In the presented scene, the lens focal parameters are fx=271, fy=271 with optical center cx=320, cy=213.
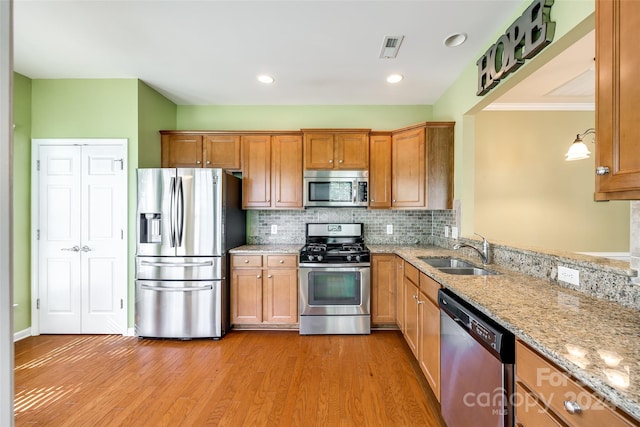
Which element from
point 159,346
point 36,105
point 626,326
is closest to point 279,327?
point 159,346

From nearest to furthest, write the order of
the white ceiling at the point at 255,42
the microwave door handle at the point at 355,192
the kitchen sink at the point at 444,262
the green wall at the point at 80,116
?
the white ceiling at the point at 255,42 → the kitchen sink at the point at 444,262 → the green wall at the point at 80,116 → the microwave door handle at the point at 355,192

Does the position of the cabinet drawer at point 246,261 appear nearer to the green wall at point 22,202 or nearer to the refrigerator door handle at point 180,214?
the refrigerator door handle at point 180,214

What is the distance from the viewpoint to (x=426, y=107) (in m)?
3.74

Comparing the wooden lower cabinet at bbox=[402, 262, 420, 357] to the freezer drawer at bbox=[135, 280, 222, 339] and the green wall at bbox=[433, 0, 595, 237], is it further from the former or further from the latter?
the freezer drawer at bbox=[135, 280, 222, 339]

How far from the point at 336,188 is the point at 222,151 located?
1.54 metres

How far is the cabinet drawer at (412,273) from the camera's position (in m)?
2.31

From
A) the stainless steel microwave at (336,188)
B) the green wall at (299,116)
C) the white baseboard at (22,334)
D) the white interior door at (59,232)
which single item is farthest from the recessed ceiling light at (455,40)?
the white baseboard at (22,334)

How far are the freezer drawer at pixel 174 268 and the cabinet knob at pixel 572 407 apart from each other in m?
2.86

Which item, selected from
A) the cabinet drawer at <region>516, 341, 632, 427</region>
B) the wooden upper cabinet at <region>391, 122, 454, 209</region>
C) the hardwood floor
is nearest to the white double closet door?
the hardwood floor

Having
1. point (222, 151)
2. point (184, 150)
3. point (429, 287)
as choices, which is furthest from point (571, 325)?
point (184, 150)

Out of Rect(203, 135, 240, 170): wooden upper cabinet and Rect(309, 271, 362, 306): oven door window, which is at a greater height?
Rect(203, 135, 240, 170): wooden upper cabinet

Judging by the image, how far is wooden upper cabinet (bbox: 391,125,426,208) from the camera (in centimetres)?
317

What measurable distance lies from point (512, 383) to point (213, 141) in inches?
141

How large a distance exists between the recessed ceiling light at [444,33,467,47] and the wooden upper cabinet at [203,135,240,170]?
2470 mm
